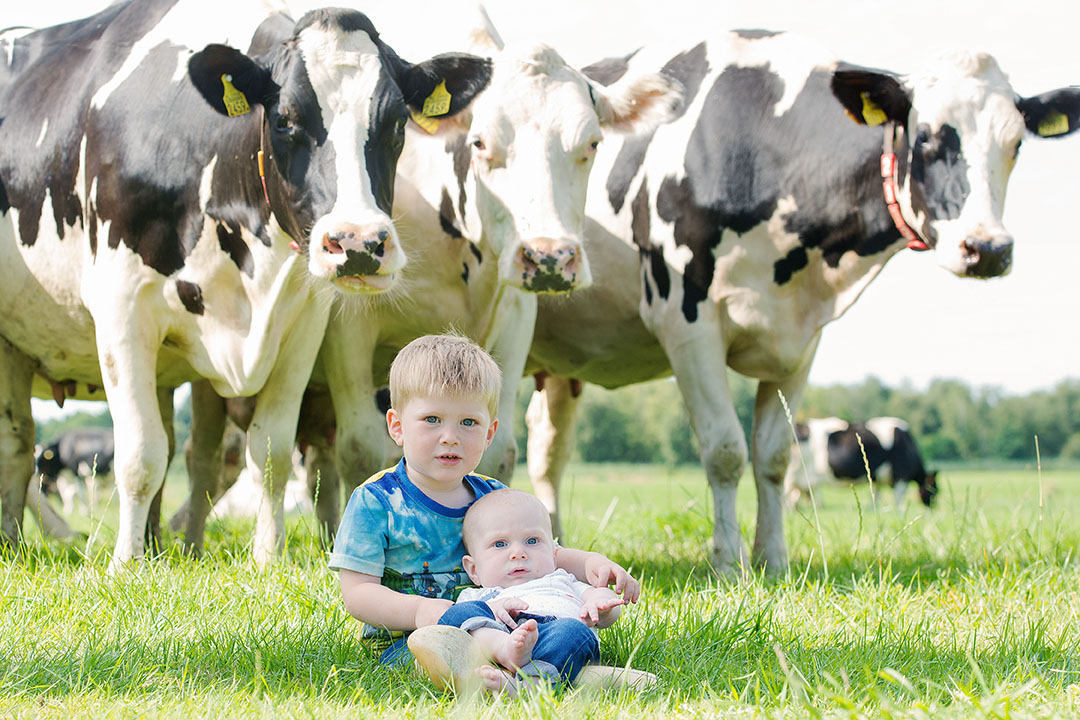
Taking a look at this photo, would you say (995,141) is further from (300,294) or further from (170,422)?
(170,422)

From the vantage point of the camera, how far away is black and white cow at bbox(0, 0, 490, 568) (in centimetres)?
473

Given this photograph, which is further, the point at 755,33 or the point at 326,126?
the point at 755,33

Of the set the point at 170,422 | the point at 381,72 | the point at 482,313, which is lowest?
the point at 170,422

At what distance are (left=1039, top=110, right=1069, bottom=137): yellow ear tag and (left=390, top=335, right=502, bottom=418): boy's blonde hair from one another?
4.48m

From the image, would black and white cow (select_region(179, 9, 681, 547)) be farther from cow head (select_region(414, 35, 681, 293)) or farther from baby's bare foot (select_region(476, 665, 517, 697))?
baby's bare foot (select_region(476, 665, 517, 697))

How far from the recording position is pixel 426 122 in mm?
5578

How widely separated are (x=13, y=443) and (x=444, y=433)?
13.4 feet

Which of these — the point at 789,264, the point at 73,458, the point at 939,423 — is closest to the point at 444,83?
the point at 789,264

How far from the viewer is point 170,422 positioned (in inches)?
267

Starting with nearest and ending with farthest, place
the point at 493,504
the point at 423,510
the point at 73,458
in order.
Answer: the point at 493,504, the point at 423,510, the point at 73,458

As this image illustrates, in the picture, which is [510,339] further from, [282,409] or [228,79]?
[228,79]

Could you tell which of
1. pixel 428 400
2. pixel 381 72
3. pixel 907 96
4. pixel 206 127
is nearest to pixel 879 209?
pixel 907 96

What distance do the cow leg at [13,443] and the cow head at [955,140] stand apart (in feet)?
15.6

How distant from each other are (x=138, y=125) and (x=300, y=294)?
3.65 ft
